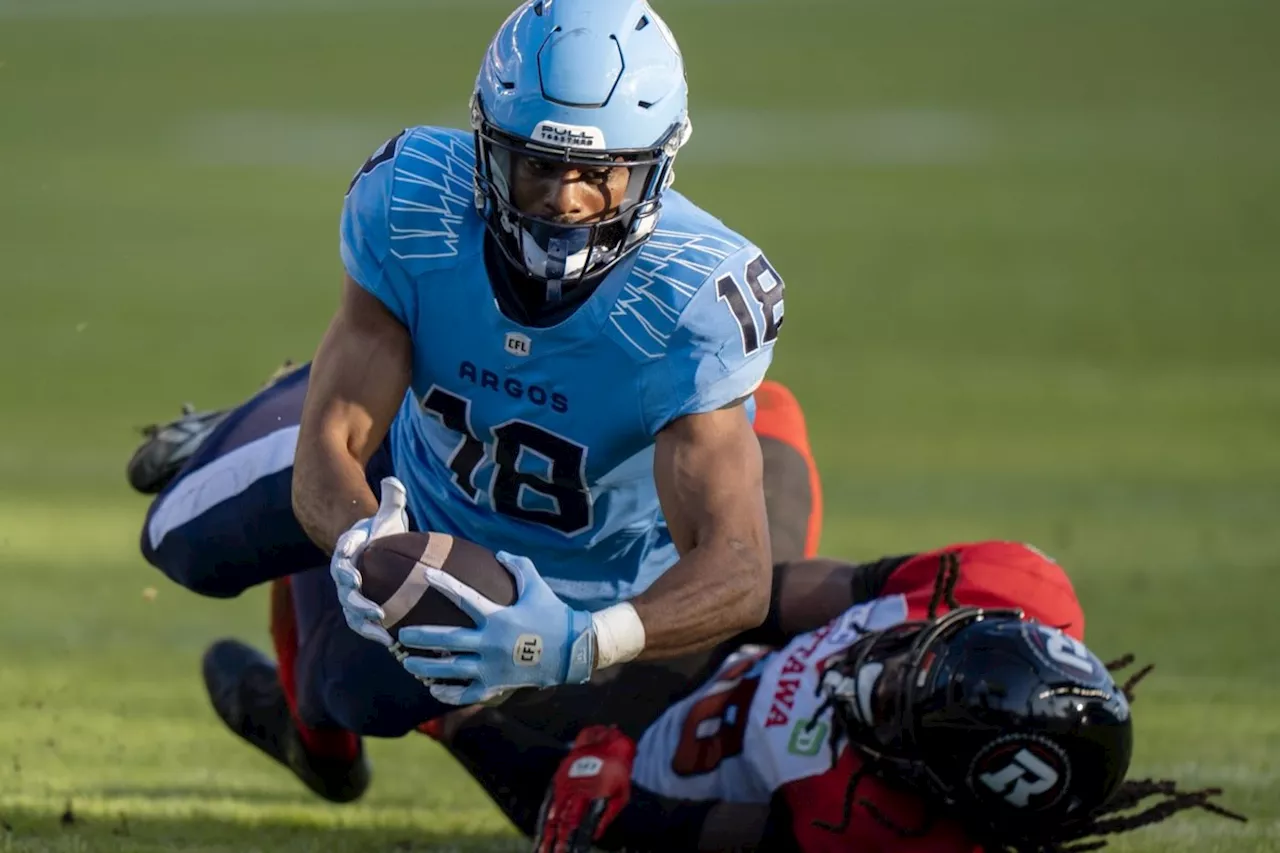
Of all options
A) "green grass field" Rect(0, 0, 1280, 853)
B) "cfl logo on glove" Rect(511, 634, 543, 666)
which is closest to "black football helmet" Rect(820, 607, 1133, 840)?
"green grass field" Rect(0, 0, 1280, 853)

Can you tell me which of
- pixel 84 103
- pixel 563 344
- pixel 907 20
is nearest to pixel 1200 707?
pixel 563 344

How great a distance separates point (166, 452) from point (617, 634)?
2366 millimetres

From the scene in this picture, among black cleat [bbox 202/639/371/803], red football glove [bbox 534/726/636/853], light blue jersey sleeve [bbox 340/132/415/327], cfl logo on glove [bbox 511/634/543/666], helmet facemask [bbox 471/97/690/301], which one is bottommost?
black cleat [bbox 202/639/371/803]

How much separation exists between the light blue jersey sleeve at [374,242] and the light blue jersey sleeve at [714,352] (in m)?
0.59

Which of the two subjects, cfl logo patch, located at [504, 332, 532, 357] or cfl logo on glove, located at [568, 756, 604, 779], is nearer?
cfl logo patch, located at [504, 332, 532, 357]

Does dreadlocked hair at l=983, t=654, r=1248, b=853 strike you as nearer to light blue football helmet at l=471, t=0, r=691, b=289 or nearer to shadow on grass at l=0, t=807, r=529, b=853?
shadow on grass at l=0, t=807, r=529, b=853

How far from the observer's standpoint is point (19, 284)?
1634cm

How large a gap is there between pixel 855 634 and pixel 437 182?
4.62 feet

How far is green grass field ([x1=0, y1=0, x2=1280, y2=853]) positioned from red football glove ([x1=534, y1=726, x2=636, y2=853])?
0.43m

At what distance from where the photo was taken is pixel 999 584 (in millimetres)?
4605

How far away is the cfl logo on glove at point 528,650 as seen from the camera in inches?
143

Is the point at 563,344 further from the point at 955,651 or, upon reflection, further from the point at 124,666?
the point at 124,666

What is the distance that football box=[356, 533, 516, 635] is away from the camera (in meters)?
3.67

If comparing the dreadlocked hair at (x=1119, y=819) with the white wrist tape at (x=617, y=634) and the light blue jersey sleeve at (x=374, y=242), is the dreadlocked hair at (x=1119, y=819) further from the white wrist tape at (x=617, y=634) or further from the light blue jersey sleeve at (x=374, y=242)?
the light blue jersey sleeve at (x=374, y=242)
